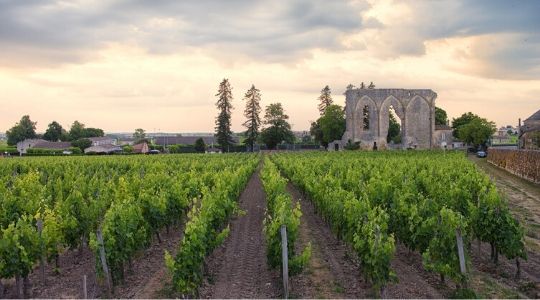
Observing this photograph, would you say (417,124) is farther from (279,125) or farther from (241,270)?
(241,270)

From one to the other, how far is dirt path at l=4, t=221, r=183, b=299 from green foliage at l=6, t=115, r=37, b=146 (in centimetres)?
10684

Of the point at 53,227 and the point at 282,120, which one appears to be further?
the point at 282,120

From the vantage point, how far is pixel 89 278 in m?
10.0

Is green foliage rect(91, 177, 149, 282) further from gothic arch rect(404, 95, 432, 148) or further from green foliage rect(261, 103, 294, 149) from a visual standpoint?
green foliage rect(261, 103, 294, 149)

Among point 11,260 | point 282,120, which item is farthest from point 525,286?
point 282,120

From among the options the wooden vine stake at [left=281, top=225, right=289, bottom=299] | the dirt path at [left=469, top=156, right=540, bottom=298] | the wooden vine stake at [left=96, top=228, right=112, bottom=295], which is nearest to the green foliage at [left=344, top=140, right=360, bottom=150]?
the dirt path at [left=469, top=156, right=540, bottom=298]

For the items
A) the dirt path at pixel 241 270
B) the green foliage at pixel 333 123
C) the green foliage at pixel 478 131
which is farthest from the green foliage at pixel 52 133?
the dirt path at pixel 241 270

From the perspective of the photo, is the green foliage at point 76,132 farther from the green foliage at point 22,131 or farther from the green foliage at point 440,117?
the green foliage at point 440,117

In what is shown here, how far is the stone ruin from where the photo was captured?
65812 millimetres

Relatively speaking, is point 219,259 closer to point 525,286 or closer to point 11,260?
point 11,260

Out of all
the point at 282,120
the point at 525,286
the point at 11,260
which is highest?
the point at 282,120

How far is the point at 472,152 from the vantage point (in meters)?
Result: 74.4

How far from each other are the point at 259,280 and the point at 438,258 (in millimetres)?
3338

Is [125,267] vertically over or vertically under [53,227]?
under
